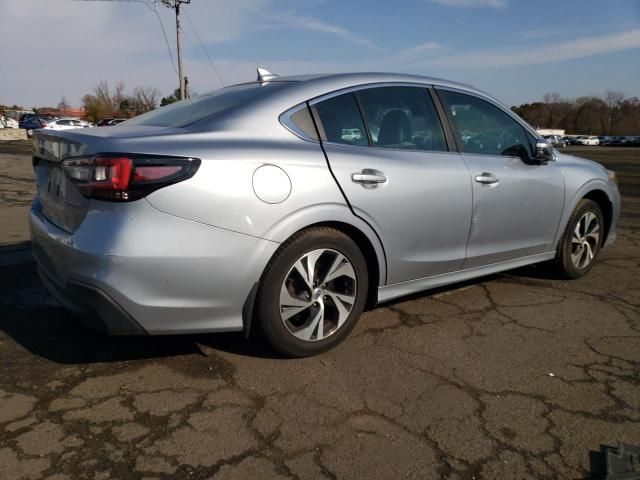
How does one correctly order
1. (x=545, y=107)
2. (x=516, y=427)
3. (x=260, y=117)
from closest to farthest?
(x=516, y=427) → (x=260, y=117) → (x=545, y=107)

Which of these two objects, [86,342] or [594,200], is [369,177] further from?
[594,200]

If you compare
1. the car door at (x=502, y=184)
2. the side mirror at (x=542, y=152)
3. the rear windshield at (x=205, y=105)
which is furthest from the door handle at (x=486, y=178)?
the rear windshield at (x=205, y=105)

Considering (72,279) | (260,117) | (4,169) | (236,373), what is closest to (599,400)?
(236,373)

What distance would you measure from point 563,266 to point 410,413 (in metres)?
2.62

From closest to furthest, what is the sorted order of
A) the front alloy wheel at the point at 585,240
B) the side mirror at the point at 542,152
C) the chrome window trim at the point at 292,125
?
the chrome window trim at the point at 292,125, the side mirror at the point at 542,152, the front alloy wheel at the point at 585,240

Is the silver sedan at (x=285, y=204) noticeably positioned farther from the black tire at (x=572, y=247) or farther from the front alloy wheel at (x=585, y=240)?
the front alloy wheel at (x=585, y=240)

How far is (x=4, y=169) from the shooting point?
14.7 m

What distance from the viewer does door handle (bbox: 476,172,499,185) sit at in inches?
140

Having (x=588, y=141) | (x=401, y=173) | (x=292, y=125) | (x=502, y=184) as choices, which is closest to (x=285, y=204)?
(x=292, y=125)

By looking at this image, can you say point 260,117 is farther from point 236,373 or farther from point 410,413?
point 410,413

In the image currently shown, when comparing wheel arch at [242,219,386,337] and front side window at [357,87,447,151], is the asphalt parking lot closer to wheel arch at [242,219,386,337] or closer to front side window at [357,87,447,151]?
wheel arch at [242,219,386,337]

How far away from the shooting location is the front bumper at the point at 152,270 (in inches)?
92.7

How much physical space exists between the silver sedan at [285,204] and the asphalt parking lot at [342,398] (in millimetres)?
315

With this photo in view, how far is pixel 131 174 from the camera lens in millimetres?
2359
